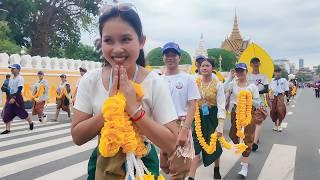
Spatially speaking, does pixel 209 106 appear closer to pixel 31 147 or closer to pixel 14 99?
pixel 31 147

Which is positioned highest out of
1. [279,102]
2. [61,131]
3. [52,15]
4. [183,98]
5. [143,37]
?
[52,15]

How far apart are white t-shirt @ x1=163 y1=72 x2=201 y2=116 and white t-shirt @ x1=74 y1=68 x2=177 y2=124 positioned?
84.7 inches

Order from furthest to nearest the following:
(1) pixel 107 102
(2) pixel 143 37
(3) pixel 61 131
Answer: (3) pixel 61 131 < (2) pixel 143 37 < (1) pixel 107 102

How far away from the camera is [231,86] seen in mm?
5945

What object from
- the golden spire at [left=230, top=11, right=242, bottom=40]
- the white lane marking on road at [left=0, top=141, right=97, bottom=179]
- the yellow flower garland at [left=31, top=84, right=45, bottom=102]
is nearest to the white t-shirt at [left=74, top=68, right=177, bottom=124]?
the white lane marking on road at [left=0, top=141, right=97, bottom=179]

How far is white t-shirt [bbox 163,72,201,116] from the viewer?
4066mm

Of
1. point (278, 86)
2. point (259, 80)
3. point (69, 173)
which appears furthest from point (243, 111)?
point (278, 86)

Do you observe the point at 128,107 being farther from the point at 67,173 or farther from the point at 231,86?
the point at 231,86

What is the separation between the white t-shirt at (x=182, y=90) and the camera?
4.07 metres

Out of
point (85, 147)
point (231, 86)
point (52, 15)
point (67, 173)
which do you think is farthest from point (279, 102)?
point (52, 15)

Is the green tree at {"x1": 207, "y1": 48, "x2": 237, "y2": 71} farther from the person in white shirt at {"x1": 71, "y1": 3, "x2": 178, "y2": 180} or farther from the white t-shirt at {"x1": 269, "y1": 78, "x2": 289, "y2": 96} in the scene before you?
the person in white shirt at {"x1": 71, "y1": 3, "x2": 178, "y2": 180}

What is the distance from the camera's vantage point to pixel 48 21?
32.6 metres

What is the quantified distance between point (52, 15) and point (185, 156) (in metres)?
31.3

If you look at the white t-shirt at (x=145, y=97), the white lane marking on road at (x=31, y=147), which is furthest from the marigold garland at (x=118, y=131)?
the white lane marking on road at (x=31, y=147)
